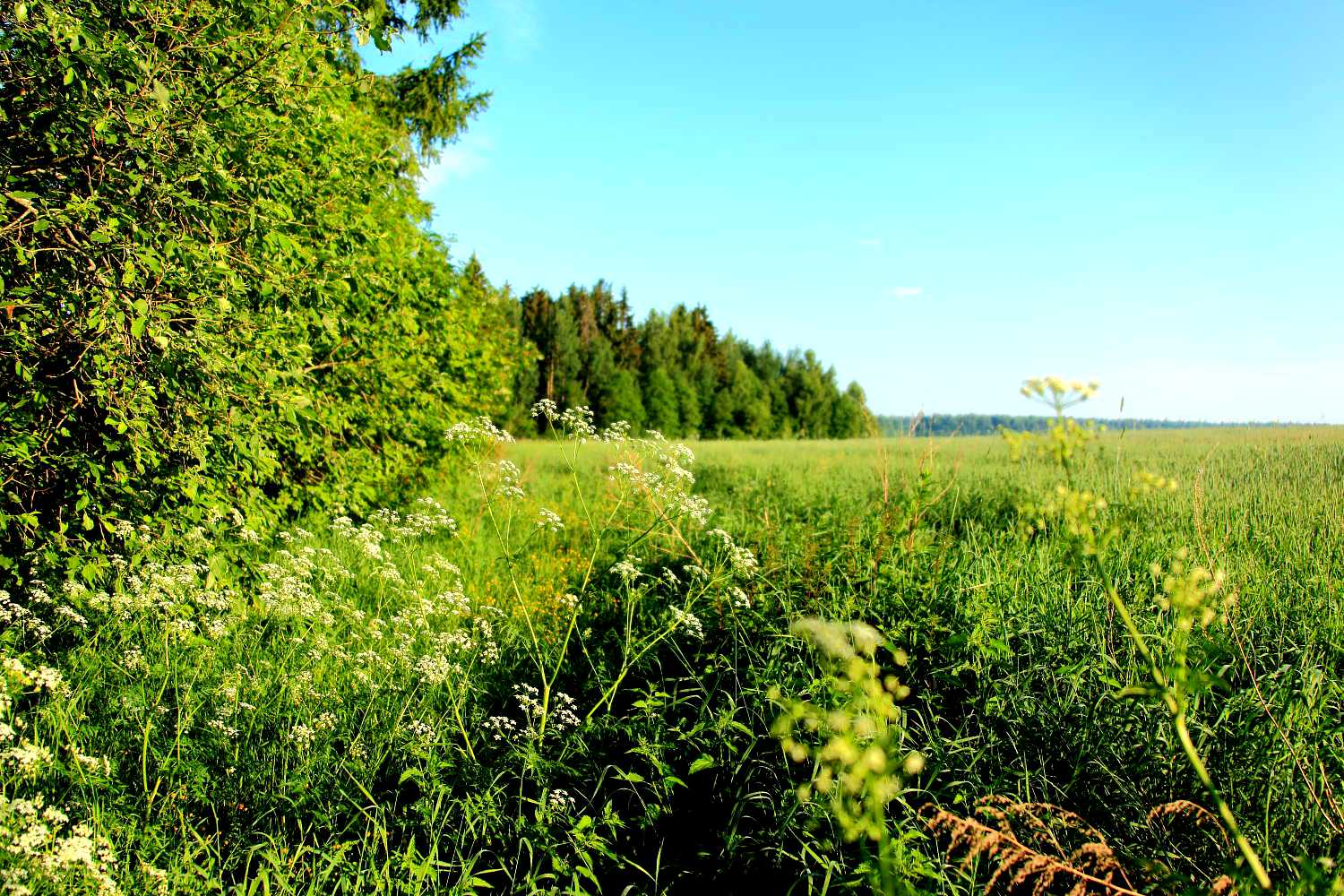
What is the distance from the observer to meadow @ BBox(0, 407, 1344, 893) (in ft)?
8.71

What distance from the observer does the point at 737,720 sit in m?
3.66

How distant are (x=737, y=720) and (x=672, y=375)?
39.5 m

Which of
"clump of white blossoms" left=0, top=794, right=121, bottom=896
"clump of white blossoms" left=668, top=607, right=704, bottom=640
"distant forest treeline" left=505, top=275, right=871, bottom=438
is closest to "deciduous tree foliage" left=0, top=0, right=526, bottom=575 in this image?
"clump of white blossoms" left=0, top=794, right=121, bottom=896

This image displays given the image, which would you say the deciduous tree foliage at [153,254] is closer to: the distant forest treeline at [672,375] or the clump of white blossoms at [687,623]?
the clump of white blossoms at [687,623]

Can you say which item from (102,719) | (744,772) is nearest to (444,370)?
(102,719)

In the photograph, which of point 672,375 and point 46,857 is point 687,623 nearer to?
point 46,857

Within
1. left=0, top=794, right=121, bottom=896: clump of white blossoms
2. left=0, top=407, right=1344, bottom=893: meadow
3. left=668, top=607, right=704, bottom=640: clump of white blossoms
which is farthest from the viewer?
left=668, top=607, right=704, bottom=640: clump of white blossoms

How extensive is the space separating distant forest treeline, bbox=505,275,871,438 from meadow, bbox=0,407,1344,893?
27.1 meters

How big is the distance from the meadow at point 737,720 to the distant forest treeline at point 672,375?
27.1 meters

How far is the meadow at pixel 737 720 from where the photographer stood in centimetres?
265

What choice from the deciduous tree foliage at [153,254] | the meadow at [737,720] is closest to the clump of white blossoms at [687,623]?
the meadow at [737,720]

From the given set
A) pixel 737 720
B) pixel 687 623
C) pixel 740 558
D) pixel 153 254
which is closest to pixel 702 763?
pixel 737 720

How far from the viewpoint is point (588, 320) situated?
4634 centimetres

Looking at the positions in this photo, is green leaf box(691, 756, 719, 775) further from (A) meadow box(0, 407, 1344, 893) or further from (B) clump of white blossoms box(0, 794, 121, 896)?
(B) clump of white blossoms box(0, 794, 121, 896)
